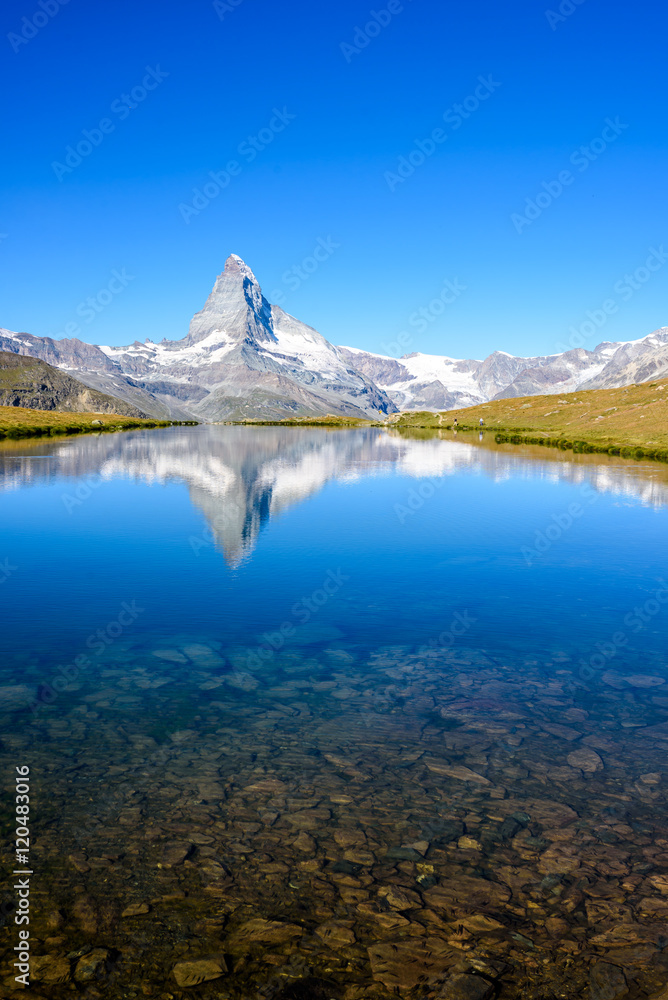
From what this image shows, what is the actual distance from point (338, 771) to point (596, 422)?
113m

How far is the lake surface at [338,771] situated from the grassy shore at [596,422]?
217ft

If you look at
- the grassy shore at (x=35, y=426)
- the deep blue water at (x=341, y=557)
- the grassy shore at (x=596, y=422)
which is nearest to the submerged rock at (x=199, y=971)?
the deep blue water at (x=341, y=557)

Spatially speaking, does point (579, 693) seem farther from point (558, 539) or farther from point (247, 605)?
point (558, 539)

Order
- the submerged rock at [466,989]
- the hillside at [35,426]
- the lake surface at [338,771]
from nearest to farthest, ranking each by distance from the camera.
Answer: the submerged rock at [466,989], the lake surface at [338,771], the hillside at [35,426]

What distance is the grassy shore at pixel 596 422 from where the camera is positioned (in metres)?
90.8

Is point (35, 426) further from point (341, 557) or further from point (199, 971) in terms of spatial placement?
point (199, 971)

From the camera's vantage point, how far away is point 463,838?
10586 millimetres

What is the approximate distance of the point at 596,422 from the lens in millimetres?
114750

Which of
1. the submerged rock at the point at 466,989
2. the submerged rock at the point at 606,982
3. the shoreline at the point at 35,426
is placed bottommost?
the submerged rock at the point at 466,989

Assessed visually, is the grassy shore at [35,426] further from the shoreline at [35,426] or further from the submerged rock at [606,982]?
the submerged rock at [606,982]

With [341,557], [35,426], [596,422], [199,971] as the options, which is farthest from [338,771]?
[35,426]

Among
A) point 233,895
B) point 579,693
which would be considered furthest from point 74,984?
point 579,693

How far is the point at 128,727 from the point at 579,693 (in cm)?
1051

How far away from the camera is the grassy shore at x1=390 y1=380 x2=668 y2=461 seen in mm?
90812
